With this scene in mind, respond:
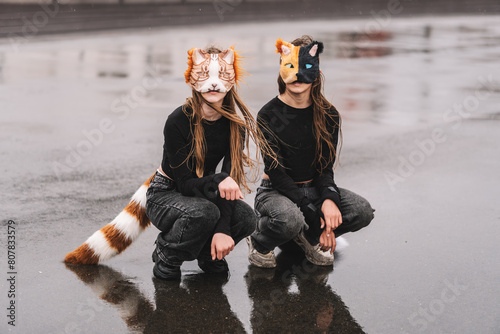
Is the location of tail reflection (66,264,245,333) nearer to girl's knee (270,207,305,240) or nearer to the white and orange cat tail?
the white and orange cat tail

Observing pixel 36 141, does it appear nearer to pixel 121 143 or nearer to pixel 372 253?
pixel 121 143

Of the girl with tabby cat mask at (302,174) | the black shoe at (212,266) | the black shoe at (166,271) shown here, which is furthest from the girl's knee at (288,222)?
the black shoe at (166,271)

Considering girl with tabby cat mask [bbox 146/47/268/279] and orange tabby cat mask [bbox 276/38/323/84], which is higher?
orange tabby cat mask [bbox 276/38/323/84]

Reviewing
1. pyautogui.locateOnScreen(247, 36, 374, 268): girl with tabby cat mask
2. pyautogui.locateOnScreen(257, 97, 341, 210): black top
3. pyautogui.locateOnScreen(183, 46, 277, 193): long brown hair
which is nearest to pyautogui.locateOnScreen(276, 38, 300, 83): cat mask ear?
pyautogui.locateOnScreen(247, 36, 374, 268): girl with tabby cat mask

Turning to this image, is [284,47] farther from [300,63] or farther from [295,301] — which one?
[295,301]

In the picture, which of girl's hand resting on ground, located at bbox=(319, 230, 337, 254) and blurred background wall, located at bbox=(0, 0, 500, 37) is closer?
girl's hand resting on ground, located at bbox=(319, 230, 337, 254)

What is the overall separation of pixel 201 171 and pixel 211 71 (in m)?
0.58

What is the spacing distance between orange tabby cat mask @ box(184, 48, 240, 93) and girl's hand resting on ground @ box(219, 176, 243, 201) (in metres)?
0.54

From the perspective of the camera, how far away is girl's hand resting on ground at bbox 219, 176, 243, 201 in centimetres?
385

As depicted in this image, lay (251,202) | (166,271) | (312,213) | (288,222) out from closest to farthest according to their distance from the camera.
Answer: (166,271), (288,222), (312,213), (251,202)

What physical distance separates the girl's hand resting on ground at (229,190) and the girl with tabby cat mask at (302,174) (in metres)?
0.44

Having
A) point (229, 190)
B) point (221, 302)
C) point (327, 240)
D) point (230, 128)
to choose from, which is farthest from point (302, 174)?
point (221, 302)

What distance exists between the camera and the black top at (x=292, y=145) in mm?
4363

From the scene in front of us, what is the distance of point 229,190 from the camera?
385 cm
